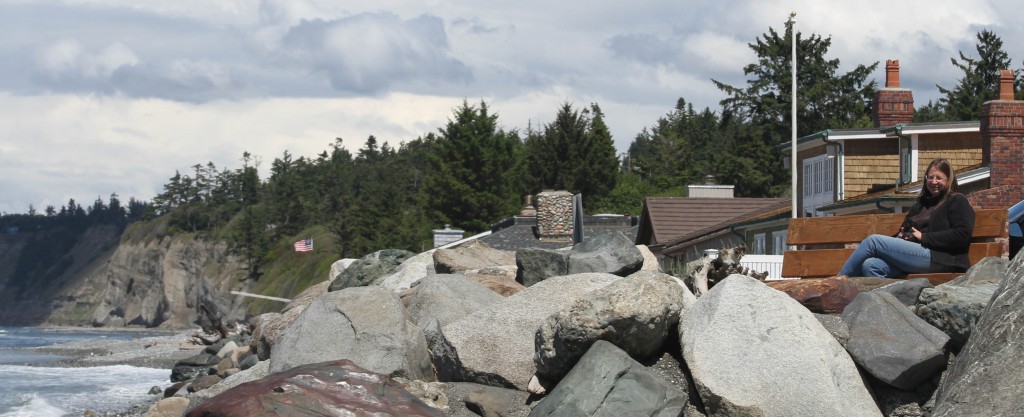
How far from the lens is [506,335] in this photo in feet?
36.9

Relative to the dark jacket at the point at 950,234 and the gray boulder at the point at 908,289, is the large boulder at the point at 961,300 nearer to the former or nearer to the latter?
the gray boulder at the point at 908,289

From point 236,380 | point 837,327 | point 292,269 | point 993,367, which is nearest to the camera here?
point 993,367

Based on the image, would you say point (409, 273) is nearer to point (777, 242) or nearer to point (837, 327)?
point (837, 327)

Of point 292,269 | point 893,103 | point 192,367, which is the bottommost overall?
point 292,269

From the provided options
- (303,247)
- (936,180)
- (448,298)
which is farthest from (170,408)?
(303,247)

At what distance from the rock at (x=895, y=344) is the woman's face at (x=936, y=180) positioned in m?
1.56

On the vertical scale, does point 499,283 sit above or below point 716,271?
below

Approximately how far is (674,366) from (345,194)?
13054 centimetres

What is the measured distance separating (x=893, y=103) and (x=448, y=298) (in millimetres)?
22673

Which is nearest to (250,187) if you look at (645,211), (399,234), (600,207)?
(399,234)

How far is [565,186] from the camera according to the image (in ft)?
247

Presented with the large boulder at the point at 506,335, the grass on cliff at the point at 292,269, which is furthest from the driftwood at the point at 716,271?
the grass on cliff at the point at 292,269

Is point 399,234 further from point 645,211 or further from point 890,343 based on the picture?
point 890,343

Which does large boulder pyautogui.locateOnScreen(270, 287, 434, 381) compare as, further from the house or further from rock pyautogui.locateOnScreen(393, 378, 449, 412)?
the house
